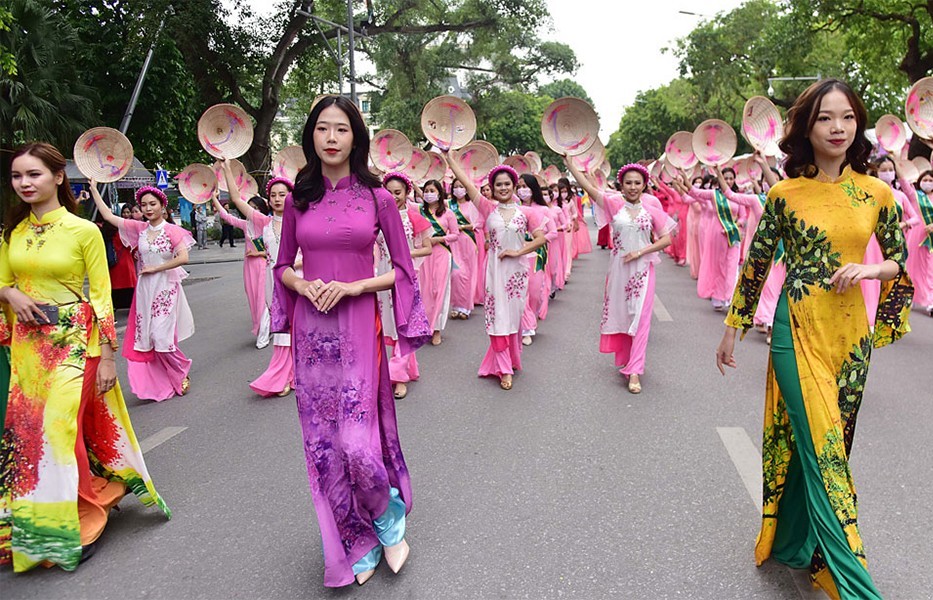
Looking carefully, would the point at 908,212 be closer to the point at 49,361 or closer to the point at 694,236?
the point at 694,236

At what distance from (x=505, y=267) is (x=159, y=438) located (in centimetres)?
295

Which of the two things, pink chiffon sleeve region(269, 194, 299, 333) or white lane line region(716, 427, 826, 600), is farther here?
pink chiffon sleeve region(269, 194, 299, 333)

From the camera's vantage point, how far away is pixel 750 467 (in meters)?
4.07

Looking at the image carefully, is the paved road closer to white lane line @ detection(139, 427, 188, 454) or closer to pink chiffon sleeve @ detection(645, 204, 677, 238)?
white lane line @ detection(139, 427, 188, 454)

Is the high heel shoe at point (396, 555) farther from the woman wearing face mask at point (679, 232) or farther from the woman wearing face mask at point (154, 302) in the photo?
the woman wearing face mask at point (679, 232)

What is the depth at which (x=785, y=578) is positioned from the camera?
112 inches

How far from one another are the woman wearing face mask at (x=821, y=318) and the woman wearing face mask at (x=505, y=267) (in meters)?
3.24

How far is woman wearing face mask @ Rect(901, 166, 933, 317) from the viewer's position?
27.2 feet

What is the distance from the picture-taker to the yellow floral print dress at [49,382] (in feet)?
10.1

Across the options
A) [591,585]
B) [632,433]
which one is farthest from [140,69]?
[591,585]

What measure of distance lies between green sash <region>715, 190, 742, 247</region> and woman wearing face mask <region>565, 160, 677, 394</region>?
349 cm

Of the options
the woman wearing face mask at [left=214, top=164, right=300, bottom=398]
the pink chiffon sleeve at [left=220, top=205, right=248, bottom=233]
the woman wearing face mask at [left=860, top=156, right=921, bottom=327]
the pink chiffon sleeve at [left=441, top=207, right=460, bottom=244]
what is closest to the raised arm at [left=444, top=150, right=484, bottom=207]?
the woman wearing face mask at [left=214, top=164, right=300, bottom=398]

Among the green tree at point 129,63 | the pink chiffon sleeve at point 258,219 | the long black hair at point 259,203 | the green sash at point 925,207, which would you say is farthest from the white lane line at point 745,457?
the green tree at point 129,63

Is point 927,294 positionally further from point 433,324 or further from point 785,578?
point 785,578
